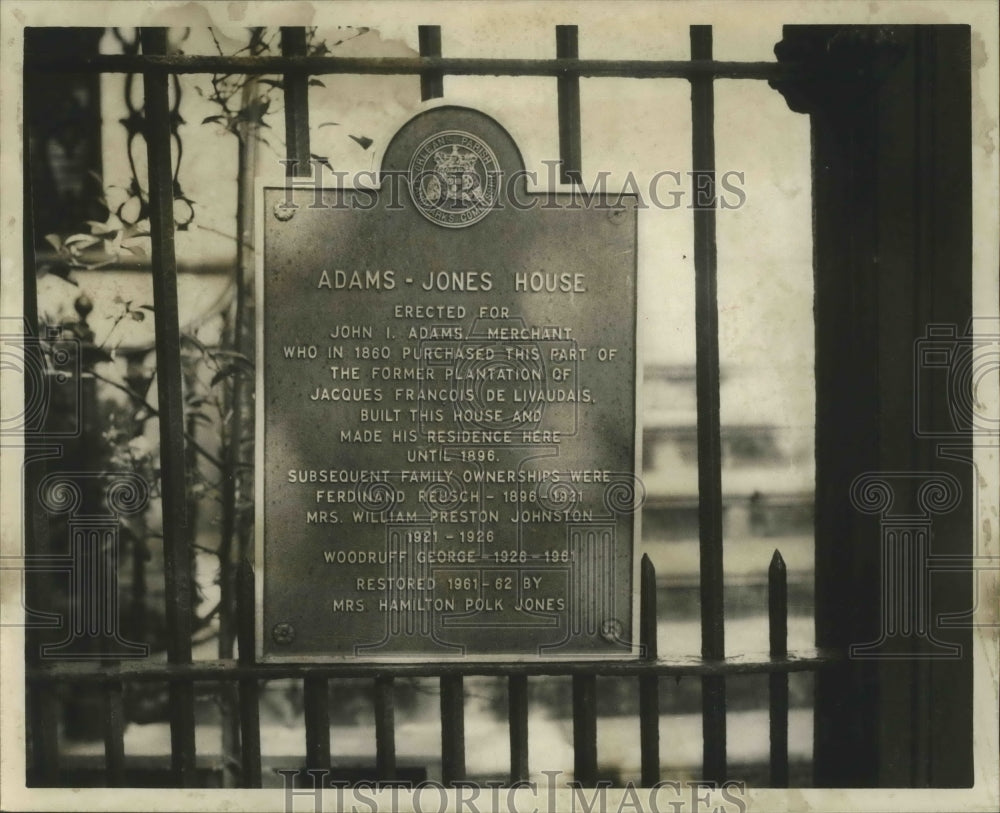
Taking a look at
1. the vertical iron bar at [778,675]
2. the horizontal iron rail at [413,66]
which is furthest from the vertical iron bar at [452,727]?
the horizontal iron rail at [413,66]

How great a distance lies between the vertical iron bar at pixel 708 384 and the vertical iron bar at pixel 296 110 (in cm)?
142

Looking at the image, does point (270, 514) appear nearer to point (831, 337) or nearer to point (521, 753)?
point (521, 753)

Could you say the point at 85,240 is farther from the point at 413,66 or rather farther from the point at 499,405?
the point at 499,405

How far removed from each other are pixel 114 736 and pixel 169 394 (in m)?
1.26

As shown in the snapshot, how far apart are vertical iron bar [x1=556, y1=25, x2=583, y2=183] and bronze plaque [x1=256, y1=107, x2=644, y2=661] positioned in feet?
0.47

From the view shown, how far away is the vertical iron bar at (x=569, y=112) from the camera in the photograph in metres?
2.90

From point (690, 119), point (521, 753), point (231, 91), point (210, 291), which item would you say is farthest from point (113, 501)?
point (690, 119)

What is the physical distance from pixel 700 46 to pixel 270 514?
229 centimetres

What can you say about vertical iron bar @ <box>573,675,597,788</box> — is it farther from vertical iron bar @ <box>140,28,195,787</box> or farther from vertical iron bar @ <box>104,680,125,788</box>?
vertical iron bar @ <box>104,680,125,788</box>

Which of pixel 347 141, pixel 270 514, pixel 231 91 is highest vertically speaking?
pixel 231 91

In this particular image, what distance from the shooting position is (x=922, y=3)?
2.92 meters

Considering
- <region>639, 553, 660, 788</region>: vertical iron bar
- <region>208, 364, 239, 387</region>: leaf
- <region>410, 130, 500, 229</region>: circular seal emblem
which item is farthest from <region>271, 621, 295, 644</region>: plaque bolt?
<region>410, 130, 500, 229</region>: circular seal emblem

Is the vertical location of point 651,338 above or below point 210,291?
below

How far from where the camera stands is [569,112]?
9.56 ft
